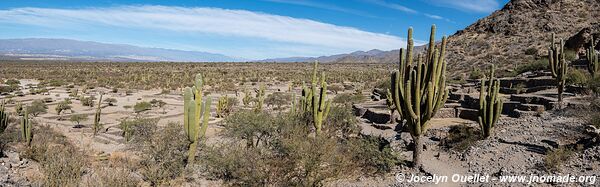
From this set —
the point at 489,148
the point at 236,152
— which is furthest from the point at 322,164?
the point at 489,148

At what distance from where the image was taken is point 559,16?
49219 mm

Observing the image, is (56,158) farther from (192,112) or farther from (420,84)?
(420,84)

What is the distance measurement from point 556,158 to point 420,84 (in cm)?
410

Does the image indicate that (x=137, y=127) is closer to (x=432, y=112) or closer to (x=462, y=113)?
(x=432, y=112)

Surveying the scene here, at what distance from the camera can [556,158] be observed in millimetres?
11297

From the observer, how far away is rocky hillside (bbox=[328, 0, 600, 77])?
4388 centimetres

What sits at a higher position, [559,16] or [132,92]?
[559,16]

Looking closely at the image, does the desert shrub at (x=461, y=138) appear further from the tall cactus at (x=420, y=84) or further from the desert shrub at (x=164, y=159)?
the desert shrub at (x=164, y=159)

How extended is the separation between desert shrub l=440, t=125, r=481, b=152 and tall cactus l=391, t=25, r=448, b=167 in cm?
323

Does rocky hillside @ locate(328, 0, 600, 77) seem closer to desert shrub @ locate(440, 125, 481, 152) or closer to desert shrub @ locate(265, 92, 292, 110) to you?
desert shrub @ locate(265, 92, 292, 110)

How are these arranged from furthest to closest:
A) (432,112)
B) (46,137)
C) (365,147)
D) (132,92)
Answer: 1. (132,92)
2. (46,137)
3. (365,147)
4. (432,112)

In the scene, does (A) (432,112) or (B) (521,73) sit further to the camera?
(B) (521,73)

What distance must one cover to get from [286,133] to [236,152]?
15.2ft

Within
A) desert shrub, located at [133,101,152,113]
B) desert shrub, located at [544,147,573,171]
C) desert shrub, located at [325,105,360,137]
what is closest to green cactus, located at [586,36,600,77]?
desert shrub, located at [544,147,573,171]
